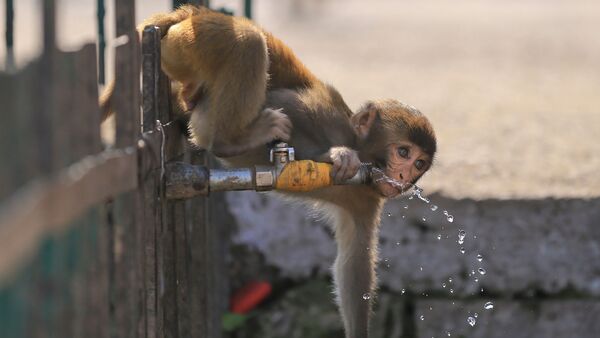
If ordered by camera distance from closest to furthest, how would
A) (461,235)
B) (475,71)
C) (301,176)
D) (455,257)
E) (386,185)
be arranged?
(301,176), (386,185), (461,235), (455,257), (475,71)

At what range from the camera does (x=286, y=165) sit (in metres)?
4.33

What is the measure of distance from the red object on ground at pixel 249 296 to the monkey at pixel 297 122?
95 centimetres

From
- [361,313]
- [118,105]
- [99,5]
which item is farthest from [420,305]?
[118,105]

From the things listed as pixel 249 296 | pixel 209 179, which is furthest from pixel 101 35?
pixel 249 296

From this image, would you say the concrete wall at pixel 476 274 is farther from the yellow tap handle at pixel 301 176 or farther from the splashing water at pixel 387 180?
the yellow tap handle at pixel 301 176

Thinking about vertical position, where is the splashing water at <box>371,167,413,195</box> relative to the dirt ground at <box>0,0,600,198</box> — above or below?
above

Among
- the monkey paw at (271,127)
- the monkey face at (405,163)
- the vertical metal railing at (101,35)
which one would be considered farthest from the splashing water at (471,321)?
the vertical metal railing at (101,35)

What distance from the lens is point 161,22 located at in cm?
460

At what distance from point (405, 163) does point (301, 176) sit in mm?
658

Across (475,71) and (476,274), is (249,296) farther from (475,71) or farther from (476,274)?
(475,71)

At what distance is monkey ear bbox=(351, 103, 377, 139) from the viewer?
4949mm

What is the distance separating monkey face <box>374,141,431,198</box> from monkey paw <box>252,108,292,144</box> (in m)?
0.45

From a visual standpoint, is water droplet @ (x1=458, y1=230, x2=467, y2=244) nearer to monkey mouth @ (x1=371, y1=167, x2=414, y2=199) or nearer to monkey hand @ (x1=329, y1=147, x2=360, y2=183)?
monkey mouth @ (x1=371, y1=167, x2=414, y2=199)

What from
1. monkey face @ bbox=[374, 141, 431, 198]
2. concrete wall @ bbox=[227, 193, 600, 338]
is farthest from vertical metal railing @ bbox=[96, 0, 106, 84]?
concrete wall @ bbox=[227, 193, 600, 338]
